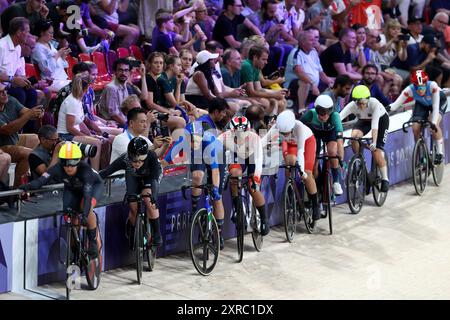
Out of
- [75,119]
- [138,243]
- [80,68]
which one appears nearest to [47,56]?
[80,68]

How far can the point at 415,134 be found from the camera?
15578mm

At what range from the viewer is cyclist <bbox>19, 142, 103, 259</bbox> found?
10656 millimetres

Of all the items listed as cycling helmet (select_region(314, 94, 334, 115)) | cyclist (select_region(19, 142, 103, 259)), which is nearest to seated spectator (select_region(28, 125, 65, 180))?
cyclist (select_region(19, 142, 103, 259))

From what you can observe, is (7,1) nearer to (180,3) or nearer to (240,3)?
(180,3)

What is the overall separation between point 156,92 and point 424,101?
397 centimetres

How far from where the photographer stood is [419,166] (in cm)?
1547

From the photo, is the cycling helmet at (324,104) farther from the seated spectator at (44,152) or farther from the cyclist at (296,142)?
the seated spectator at (44,152)

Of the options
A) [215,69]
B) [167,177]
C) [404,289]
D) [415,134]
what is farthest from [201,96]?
[404,289]

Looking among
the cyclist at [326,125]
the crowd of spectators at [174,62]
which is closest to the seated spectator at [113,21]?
the crowd of spectators at [174,62]

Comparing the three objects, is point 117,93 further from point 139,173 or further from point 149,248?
point 149,248

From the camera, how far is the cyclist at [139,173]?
11109 millimetres

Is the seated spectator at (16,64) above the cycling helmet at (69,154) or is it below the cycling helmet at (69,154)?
above

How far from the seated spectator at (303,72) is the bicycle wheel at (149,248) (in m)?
5.47

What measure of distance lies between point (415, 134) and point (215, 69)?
2997mm
